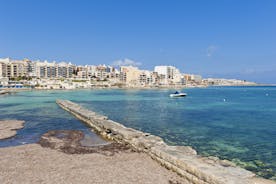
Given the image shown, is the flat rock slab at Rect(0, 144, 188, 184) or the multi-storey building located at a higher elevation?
the multi-storey building

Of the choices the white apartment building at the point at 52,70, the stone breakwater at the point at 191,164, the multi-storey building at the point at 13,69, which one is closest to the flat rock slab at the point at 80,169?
the stone breakwater at the point at 191,164

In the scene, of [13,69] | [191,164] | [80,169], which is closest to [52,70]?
[13,69]

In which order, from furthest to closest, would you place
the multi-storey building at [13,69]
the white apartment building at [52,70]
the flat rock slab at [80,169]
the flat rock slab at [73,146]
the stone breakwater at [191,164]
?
the white apartment building at [52,70], the multi-storey building at [13,69], the flat rock slab at [73,146], the flat rock slab at [80,169], the stone breakwater at [191,164]

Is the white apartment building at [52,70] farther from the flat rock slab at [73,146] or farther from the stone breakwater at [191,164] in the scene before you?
the stone breakwater at [191,164]

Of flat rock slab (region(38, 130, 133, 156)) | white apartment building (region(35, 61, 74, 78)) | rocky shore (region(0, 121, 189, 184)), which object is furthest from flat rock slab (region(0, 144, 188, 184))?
white apartment building (region(35, 61, 74, 78))

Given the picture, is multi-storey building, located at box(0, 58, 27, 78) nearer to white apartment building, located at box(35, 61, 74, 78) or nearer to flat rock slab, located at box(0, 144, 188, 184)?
white apartment building, located at box(35, 61, 74, 78)

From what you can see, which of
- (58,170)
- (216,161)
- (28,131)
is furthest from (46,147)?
(216,161)

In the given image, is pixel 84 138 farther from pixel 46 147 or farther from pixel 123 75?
pixel 123 75

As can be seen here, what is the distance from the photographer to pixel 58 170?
8.91 meters

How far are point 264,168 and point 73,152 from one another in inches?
367

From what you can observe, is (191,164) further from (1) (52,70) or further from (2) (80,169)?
(1) (52,70)

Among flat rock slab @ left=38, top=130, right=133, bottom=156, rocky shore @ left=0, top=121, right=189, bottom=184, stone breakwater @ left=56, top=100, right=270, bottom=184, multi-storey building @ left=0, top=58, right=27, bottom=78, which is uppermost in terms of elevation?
multi-storey building @ left=0, top=58, right=27, bottom=78

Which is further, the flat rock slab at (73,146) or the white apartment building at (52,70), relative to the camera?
the white apartment building at (52,70)

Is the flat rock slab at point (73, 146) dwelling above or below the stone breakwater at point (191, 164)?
below
